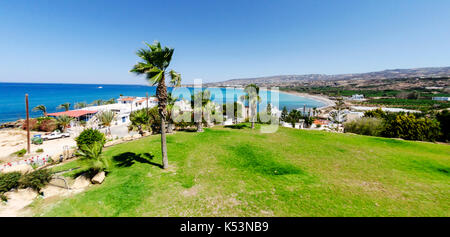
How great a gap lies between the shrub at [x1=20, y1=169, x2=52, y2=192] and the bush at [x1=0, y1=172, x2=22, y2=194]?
0.77 ft

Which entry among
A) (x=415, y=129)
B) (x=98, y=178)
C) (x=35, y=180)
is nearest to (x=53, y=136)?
(x=35, y=180)

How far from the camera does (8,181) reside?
7.20 m

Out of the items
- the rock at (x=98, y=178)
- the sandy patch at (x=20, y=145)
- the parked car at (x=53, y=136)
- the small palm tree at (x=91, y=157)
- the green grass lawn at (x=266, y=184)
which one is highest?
the small palm tree at (x=91, y=157)

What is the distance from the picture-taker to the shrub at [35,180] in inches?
290

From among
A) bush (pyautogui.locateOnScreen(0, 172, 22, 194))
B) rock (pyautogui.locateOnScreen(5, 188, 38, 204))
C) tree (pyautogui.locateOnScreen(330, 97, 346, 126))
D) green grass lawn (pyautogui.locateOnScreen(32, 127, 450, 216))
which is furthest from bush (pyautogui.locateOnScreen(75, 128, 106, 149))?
tree (pyautogui.locateOnScreen(330, 97, 346, 126))

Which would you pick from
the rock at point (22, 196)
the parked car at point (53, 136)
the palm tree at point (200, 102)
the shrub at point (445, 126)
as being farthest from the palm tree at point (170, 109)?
the shrub at point (445, 126)

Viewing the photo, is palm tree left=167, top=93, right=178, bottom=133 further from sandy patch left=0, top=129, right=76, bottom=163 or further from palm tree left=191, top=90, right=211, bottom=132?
sandy patch left=0, top=129, right=76, bottom=163

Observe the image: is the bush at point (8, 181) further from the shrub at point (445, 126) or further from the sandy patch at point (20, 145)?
the shrub at point (445, 126)

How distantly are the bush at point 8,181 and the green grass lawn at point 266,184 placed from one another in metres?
1.91

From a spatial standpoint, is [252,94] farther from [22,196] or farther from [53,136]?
[53,136]

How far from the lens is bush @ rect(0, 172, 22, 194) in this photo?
6996 mm

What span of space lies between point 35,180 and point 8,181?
34.8 inches

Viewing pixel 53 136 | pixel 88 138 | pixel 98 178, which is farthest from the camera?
pixel 53 136
